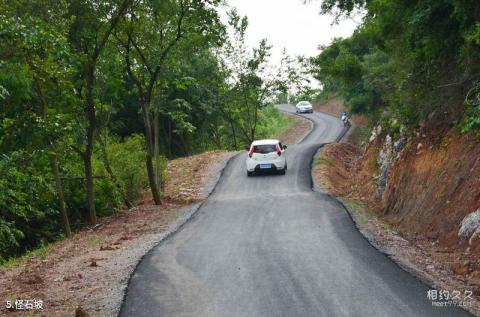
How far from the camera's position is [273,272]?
945 cm

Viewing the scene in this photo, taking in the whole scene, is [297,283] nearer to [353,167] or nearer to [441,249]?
[441,249]

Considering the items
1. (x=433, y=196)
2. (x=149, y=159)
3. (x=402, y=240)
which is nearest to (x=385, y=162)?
(x=433, y=196)

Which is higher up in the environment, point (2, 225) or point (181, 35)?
point (181, 35)

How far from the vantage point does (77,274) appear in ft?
33.4

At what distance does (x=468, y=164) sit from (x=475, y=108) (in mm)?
1423

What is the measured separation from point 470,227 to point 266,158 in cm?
1486

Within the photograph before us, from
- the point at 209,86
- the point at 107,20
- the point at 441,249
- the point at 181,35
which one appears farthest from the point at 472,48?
the point at 209,86

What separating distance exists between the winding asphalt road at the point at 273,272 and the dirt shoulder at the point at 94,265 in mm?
429

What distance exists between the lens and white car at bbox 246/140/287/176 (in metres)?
24.7

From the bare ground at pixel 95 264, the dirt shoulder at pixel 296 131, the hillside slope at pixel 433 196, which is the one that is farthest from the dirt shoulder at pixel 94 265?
the dirt shoulder at pixel 296 131

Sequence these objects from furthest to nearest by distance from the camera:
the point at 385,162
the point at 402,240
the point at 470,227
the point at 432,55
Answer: the point at 385,162
the point at 432,55
the point at 402,240
the point at 470,227

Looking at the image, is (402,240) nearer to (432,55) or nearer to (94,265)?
(432,55)

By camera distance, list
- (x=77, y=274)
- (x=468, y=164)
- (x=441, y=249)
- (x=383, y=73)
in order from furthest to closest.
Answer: (x=383, y=73)
(x=468, y=164)
(x=441, y=249)
(x=77, y=274)

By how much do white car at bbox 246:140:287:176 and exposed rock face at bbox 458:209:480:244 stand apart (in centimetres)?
1438
